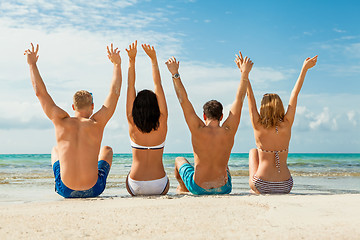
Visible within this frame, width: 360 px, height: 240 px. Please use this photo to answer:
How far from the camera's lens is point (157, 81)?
578 centimetres

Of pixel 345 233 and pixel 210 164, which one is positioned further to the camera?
pixel 210 164

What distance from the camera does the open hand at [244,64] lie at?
6083 mm

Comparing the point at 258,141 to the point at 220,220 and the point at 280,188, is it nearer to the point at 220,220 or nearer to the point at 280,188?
the point at 280,188

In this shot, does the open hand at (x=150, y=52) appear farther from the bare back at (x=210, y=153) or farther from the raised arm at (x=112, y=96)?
the bare back at (x=210, y=153)

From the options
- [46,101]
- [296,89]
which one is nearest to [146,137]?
[46,101]

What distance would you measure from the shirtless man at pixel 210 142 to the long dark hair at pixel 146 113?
433 millimetres

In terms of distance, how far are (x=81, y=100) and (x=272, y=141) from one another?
9.44 ft

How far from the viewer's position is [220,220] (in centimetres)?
377

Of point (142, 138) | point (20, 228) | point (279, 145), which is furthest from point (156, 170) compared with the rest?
point (20, 228)

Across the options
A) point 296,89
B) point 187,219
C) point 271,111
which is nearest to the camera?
point 187,219

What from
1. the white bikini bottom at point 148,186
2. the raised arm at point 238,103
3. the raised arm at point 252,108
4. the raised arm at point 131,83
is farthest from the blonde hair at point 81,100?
the raised arm at point 252,108

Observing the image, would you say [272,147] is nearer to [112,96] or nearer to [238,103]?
[238,103]

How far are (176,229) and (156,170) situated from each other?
7.03ft

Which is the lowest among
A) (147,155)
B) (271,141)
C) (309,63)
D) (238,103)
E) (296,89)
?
(147,155)
